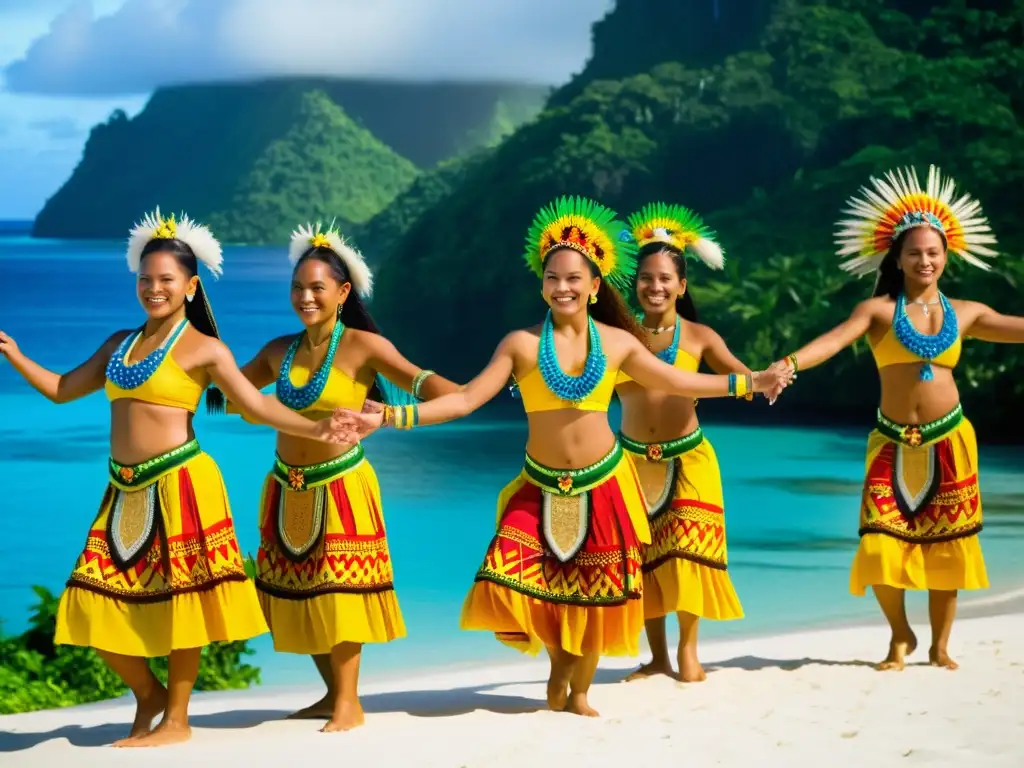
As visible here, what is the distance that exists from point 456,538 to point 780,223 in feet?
33.7

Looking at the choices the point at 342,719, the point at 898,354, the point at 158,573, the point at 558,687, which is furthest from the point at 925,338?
the point at 158,573

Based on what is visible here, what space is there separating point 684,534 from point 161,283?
202 centimetres

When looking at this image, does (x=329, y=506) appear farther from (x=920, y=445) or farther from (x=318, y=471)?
(x=920, y=445)

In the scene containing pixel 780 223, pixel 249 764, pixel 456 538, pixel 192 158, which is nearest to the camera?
pixel 249 764

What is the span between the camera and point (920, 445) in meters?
5.75

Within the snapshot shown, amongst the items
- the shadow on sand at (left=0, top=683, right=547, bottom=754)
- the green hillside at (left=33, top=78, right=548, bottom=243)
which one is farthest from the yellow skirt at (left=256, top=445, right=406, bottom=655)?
the green hillside at (left=33, top=78, right=548, bottom=243)

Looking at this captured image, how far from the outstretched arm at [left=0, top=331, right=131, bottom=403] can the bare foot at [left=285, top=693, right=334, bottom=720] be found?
3.89ft

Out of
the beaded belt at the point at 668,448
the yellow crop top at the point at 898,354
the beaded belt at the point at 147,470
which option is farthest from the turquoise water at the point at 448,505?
the beaded belt at the point at 147,470

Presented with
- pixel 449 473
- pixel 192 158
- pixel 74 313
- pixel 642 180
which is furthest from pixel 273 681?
pixel 192 158

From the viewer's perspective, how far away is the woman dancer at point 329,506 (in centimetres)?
486

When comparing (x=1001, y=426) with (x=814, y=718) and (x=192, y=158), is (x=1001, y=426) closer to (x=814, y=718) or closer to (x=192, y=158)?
(x=814, y=718)

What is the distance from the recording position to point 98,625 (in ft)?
15.0

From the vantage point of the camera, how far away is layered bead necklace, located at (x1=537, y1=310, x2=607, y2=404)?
4.96 meters

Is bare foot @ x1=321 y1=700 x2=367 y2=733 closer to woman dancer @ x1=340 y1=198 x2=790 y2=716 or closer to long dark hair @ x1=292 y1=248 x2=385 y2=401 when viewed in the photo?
woman dancer @ x1=340 y1=198 x2=790 y2=716
